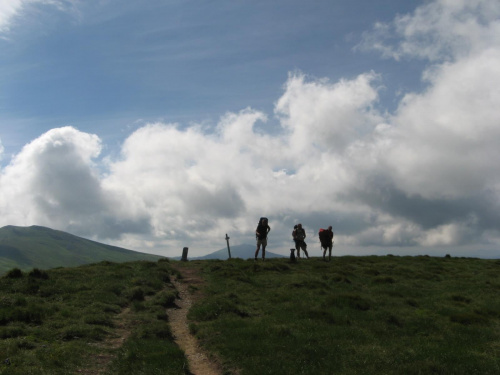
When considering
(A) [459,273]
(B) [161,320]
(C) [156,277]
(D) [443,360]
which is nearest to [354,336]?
(D) [443,360]

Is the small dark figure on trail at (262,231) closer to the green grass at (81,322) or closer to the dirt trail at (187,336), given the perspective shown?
the dirt trail at (187,336)

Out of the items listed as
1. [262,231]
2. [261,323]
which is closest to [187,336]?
[261,323]

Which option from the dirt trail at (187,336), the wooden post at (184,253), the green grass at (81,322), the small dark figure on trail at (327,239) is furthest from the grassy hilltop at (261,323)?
the wooden post at (184,253)

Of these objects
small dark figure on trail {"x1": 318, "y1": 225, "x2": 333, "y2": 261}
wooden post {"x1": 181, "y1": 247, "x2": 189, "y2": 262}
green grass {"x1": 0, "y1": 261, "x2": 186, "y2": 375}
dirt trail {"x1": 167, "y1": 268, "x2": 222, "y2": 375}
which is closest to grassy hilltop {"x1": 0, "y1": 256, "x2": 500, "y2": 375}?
green grass {"x1": 0, "y1": 261, "x2": 186, "y2": 375}

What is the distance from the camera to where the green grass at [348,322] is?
40.9 feet

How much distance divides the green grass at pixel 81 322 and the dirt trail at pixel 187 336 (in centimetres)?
50

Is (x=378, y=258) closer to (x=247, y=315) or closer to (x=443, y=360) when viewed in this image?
(x=247, y=315)

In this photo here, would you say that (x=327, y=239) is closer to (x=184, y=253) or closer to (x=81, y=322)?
(x=184, y=253)

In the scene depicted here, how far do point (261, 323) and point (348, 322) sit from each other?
3995mm

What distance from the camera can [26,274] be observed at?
23.6 meters

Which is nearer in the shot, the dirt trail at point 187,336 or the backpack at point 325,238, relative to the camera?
the dirt trail at point 187,336

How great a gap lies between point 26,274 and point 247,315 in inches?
584

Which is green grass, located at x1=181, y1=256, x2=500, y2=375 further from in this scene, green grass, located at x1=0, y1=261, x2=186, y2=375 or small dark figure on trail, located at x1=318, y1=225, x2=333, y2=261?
small dark figure on trail, located at x1=318, y1=225, x2=333, y2=261

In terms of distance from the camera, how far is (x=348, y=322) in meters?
17.1
